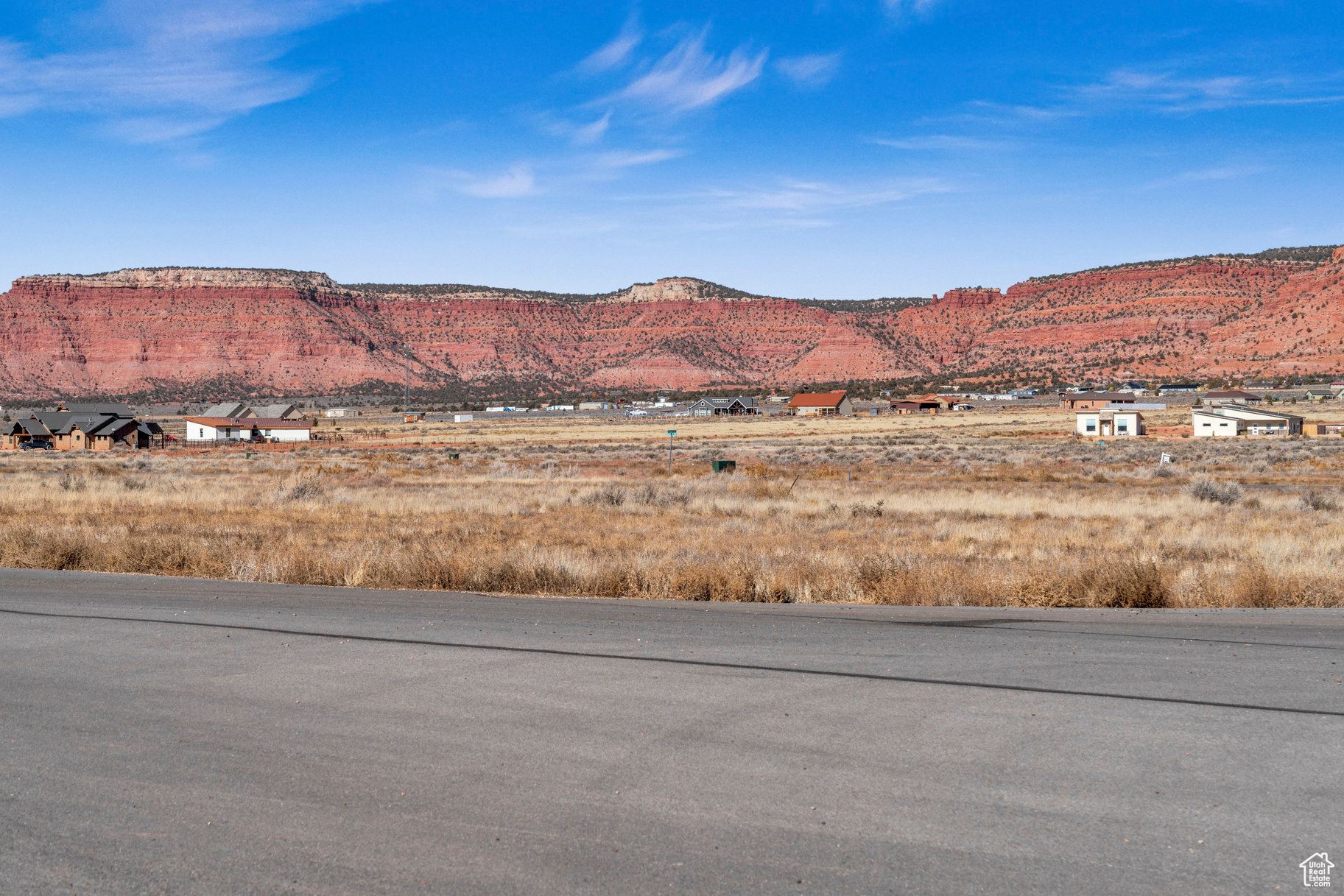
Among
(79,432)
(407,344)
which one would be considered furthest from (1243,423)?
(407,344)

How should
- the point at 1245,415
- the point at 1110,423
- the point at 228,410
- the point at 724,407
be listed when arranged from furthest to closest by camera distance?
1. the point at 724,407
2. the point at 228,410
3. the point at 1110,423
4. the point at 1245,415

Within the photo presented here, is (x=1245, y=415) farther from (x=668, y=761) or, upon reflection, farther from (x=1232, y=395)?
(x=668, y=761)

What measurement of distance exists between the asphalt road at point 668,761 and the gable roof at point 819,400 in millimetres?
121061

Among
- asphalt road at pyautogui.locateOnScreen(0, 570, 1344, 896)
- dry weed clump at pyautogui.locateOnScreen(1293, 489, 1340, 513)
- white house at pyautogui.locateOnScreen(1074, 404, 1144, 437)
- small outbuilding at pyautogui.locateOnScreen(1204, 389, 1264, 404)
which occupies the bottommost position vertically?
dry weed clump at pyautogui.locateOnScreen(1293, 489, 1340, 513)

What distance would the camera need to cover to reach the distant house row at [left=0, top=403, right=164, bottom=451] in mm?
75688

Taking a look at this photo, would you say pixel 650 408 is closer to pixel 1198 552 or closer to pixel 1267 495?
pixel 1267 495

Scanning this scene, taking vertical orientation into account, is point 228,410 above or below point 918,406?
above

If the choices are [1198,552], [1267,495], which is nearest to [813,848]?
[1198,552]

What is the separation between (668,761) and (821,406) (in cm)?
12587

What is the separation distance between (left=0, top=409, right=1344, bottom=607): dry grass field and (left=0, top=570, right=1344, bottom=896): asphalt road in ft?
11.0

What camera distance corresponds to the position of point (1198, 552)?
A: 56.1 feet

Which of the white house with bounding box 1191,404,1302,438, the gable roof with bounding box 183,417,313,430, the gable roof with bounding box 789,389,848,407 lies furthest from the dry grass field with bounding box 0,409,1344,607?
the gable roof with bounding box 789,389,848,407

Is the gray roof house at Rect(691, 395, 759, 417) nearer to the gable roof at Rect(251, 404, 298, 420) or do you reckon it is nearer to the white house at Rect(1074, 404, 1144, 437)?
the gable roof at Rect(251, 404, 298, 420)

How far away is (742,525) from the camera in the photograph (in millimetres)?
22828
